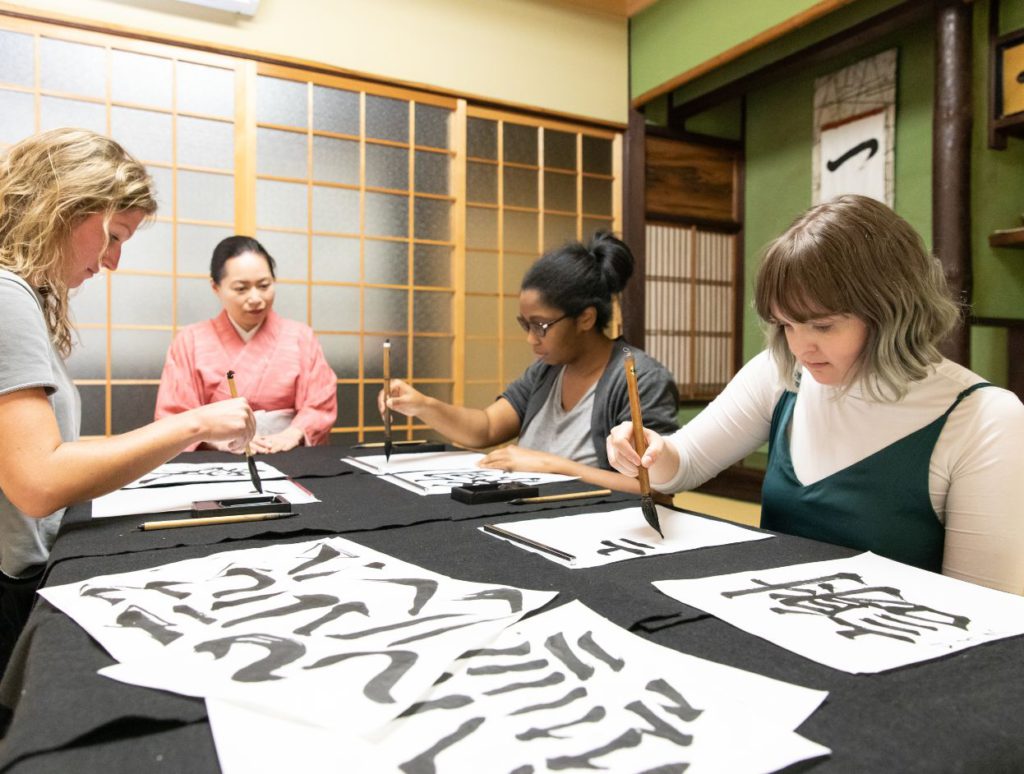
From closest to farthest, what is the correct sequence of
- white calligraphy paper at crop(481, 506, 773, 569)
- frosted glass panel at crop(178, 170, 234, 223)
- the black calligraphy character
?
the black calligraphy character
white calligraphy paper at crop(481, 506, 773, 569)
frosted glass panel at crop(178, 170, 234, 223)

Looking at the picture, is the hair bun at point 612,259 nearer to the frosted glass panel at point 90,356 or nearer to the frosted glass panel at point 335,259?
the frosted glass panel at point 335,259

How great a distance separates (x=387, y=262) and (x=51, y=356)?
2.87 m

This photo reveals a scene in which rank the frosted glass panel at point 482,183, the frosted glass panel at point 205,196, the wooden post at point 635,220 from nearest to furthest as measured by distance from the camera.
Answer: the frosted glass panel at point 205,196 < the frosted glass panel at point 482,183 < the wooden post at point 635,220

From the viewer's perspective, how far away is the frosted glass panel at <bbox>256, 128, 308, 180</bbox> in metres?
3.66

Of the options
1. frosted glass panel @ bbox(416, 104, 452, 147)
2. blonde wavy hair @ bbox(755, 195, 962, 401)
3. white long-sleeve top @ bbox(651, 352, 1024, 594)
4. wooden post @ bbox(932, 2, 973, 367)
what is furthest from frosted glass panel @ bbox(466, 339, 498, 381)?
blonde wavy hair @ bbox(755, 195, 962, 401)

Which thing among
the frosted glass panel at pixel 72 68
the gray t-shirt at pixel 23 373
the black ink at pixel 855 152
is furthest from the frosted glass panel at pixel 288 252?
the black ink at pixel 855 152

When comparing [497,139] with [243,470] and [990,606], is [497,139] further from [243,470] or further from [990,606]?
[990,606]

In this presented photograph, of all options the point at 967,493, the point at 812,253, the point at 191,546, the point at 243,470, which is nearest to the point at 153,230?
the point at 243,470

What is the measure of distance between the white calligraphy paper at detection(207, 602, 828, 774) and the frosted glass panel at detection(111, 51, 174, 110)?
3.62m

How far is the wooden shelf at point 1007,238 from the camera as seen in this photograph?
3.31 meters

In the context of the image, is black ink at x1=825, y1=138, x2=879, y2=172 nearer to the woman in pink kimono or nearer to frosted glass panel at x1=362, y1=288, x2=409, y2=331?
frosted glass panel at x1=362, y1=288, x2=409, y2=331

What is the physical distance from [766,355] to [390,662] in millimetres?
1072

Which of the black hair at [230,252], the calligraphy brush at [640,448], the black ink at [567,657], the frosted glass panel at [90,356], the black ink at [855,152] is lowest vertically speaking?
the black ink at [567,657]

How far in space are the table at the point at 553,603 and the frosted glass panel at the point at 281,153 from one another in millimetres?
2958
